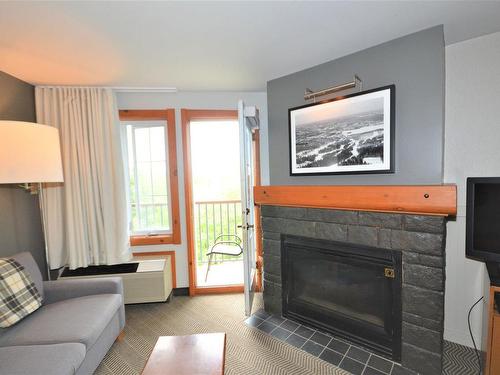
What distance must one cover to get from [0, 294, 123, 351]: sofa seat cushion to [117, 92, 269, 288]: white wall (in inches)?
35.9

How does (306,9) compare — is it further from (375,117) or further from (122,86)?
(122,86)

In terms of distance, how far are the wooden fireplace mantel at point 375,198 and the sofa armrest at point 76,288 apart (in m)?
→ 1.56

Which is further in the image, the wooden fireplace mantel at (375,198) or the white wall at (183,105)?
the white wall at (183,105)

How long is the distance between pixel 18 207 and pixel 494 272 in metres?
3.64

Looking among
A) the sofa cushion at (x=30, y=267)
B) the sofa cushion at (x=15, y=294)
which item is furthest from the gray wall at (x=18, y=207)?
the sofa cushion at (x=15, y=294)

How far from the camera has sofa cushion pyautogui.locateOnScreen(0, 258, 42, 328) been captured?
5.21 feet

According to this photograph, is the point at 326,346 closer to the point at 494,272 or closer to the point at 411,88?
the point at 494,272

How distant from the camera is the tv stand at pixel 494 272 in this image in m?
1.38

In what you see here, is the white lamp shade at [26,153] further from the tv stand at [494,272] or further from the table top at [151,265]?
the tv stand at [494,272]

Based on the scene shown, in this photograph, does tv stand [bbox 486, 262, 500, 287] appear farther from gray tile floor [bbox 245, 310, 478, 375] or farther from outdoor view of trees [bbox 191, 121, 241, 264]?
outdoor view of trees [bbox 191, 121, 241, 264]

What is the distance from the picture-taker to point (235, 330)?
2.21 metres

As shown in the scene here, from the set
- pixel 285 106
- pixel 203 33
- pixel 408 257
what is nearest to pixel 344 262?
pixel 408 257

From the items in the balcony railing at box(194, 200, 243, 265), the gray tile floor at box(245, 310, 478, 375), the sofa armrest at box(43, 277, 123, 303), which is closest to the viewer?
the gray tile floor at box(245, 310, 478, 375)

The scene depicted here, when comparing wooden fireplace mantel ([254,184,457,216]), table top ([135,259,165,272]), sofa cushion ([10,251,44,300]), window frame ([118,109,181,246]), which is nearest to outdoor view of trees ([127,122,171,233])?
window frame ([118,109,181,246])
